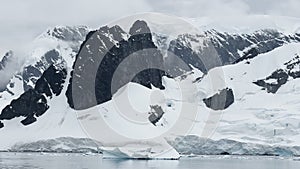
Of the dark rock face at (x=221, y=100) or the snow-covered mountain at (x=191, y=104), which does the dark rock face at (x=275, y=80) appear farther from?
the dark rock face at (x=221, y=100)

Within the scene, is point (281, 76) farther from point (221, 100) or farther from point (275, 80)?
point (221, 100)

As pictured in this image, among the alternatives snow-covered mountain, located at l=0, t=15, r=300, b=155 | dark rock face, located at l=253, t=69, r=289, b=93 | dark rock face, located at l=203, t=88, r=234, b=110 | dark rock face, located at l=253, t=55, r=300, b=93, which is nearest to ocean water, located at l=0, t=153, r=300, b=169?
snow-covered mountain, located at l=0, t=15, r=300, b=155

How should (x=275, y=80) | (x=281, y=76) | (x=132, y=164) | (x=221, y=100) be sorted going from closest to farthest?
(x=132, y=164) < (x=221, y=100) < (x=281, y=76) < (x=275, y=80)

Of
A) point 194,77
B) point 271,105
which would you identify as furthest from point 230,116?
point 194,77

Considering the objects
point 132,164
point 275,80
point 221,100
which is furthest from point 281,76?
point 132,164

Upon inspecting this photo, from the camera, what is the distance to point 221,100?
7215 inches

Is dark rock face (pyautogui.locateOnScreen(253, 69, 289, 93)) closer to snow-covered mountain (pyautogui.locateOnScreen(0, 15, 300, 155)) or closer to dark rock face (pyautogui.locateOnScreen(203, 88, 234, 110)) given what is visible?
snow-covered mountain (pyautogui.locateOnScreen(0, 15, 300, 155))

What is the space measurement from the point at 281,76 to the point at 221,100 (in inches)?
752

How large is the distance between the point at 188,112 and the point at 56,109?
41644 mm

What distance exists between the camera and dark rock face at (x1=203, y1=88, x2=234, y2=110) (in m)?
181

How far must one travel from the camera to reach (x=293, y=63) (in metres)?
186

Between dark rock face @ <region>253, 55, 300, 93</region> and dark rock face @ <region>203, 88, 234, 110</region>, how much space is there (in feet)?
29.8

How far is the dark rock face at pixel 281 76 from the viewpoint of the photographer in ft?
602

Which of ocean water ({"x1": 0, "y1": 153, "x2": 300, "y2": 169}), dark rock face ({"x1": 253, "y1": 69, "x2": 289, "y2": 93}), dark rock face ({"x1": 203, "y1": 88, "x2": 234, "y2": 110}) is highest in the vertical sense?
ocean water ({"x1": 0, "y1": 153, "x2": 300, "y2": 169})
